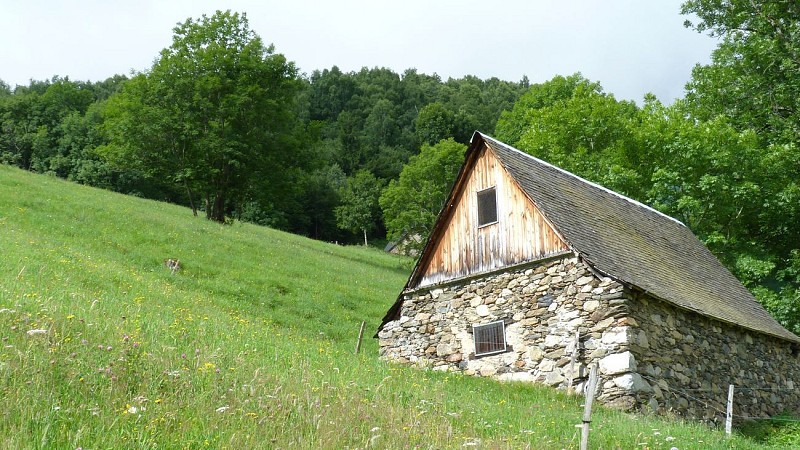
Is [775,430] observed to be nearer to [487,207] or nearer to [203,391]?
[487,207]

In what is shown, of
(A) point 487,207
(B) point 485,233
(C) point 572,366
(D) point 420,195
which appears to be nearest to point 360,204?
(D) point 420,195

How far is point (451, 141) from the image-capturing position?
47219 mm

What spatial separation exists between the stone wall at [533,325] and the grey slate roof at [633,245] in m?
0.73

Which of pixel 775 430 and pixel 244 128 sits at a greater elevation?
pixel 244 128

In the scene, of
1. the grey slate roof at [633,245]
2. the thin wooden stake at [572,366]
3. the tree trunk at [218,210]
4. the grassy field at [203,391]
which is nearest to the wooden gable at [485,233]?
the grey slate roof at [633,245]

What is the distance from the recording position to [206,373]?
802cm

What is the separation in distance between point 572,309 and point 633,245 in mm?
4244

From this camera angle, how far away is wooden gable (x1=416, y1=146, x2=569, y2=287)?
15.6 m

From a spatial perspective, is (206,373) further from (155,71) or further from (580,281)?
(155,71)

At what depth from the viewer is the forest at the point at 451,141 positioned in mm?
26391

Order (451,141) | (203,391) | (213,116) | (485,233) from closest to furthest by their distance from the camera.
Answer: (203,391), (485,233), (213,116), (451,141)

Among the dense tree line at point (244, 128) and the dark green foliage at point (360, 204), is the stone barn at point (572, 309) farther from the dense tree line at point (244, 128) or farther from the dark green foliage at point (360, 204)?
the dark green foliage at point (360, 204)

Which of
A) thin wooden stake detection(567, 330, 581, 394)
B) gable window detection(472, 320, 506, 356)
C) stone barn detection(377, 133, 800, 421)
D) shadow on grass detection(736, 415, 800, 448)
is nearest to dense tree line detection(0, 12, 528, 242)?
stone barn detection(377, 133, 800, 421)

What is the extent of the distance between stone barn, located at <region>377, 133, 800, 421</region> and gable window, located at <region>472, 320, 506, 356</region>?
0.03 meters
